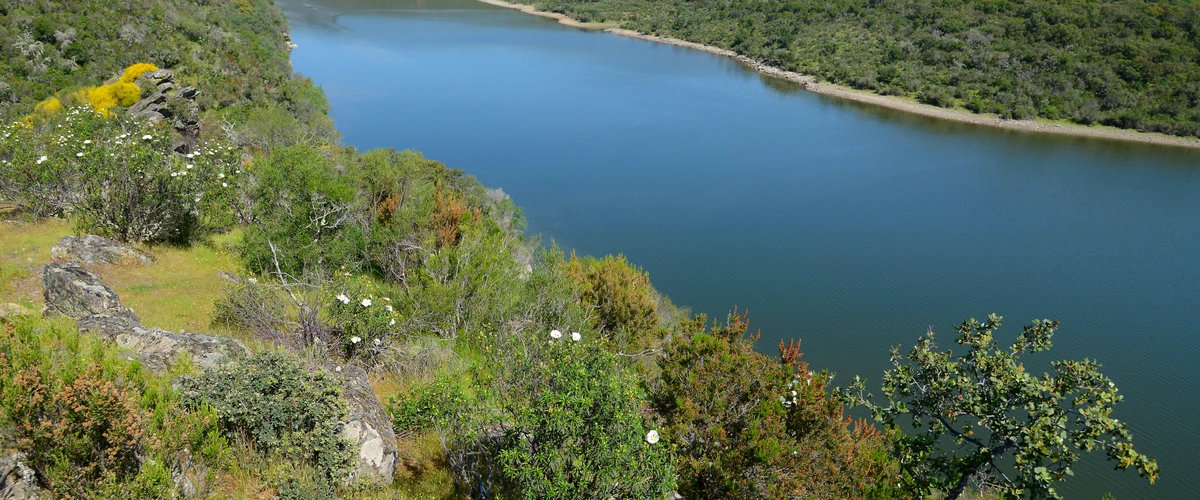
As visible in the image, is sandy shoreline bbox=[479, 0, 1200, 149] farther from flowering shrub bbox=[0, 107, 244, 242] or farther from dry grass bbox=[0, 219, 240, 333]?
dry grass bbox=[0, 219, 240, 333]

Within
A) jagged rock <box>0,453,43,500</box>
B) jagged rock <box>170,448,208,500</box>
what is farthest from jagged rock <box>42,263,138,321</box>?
jagged rock <box>0,453,43,500</box>

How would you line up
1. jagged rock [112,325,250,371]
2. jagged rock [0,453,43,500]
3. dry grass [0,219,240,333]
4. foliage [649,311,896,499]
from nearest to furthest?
1. jagged rock [0,453,43,500]
2. jagged rock [112,325,250,371]
3. foliage [649,311,896,499]
4. dry grass [0,219,240,333]

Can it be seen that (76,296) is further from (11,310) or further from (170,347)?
(170,347)

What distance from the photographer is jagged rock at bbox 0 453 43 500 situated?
4.34m

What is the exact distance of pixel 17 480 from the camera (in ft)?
14.4

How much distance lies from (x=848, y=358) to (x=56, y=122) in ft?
79.5

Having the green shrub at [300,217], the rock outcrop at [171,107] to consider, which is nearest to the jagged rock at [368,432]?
the green shrub at [300,217]

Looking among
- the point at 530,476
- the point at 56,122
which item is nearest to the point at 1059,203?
the point at 530,476

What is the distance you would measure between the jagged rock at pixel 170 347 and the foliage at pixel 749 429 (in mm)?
4597

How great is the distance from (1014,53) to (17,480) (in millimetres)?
75279

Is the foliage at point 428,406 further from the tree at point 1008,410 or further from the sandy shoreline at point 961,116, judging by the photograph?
the sandy shoreline at point 961,116

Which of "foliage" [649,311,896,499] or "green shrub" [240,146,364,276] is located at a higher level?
"foliage" [649,311,896,499]

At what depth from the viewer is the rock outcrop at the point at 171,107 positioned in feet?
84.2

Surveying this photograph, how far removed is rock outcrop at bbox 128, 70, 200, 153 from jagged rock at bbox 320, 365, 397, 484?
2142 centimetres
